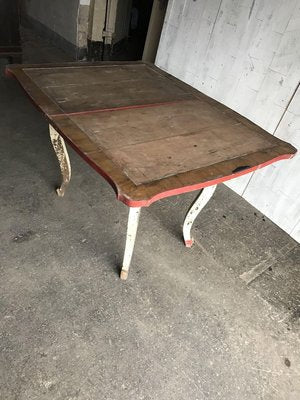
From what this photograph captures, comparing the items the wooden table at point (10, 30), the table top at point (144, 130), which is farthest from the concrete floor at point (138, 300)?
the wooden table at point (10, 30)

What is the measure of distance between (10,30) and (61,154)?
7.03 feet

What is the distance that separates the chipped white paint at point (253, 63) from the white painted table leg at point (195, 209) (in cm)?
75

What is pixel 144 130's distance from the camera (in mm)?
1446

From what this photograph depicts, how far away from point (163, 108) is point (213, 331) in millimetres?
1218

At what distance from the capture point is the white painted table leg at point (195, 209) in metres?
1.65

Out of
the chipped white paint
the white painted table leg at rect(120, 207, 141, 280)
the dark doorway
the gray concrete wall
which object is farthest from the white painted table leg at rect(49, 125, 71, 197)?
the dark doorway

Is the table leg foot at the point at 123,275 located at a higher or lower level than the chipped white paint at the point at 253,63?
lower

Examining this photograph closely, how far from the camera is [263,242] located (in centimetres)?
214

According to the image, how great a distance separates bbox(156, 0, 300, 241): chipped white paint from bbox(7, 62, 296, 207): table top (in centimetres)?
48

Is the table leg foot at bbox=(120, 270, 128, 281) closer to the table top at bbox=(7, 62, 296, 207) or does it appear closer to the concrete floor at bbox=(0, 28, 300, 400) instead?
the concrete floor at bbox=(0, 28, 300, 400)

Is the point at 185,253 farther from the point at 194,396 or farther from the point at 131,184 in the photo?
the point at 131,184

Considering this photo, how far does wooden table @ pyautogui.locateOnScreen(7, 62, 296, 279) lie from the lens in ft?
3.82

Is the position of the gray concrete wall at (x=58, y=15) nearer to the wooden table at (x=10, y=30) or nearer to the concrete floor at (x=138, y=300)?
the wooden table at (x=10, y=30)

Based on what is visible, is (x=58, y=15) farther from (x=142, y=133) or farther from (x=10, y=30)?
(x=142, y=133)
